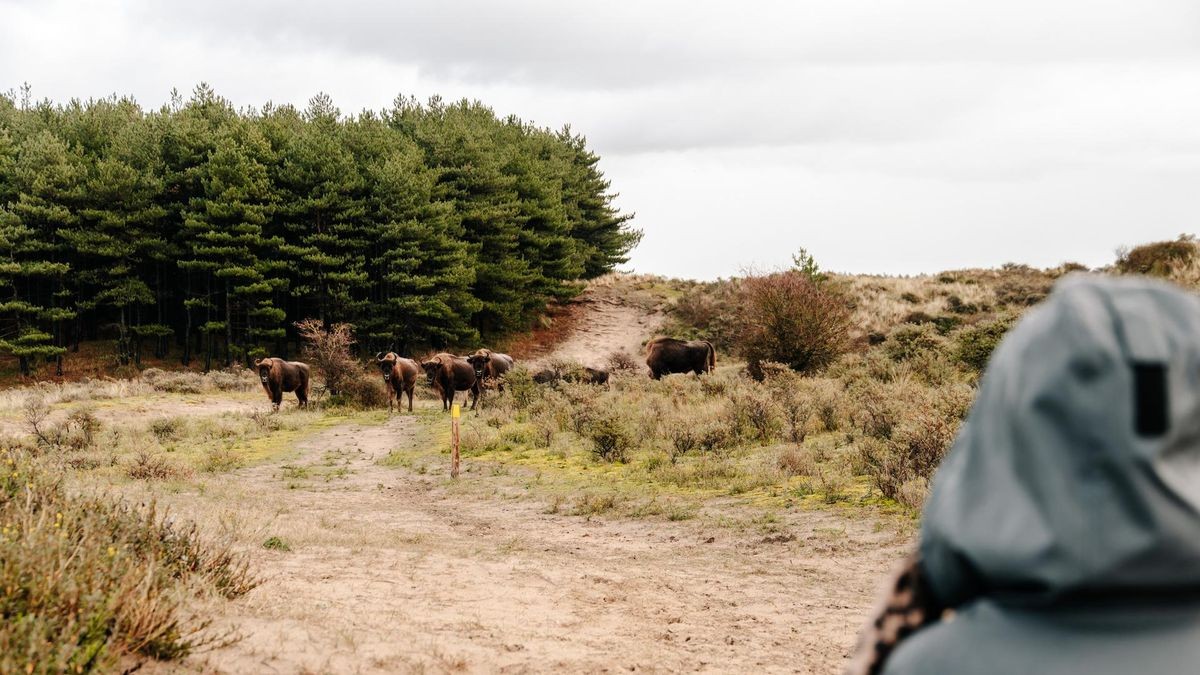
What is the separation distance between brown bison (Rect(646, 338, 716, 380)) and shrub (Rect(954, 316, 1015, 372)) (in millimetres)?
9230

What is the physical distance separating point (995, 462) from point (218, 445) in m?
22.8

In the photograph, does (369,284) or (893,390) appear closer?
(893,390)

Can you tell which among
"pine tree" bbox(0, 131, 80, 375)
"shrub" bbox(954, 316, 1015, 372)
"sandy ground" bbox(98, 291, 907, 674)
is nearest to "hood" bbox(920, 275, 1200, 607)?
"sandy ground" bbox(98, 291, 907, 674)

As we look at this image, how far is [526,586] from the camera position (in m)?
8.74

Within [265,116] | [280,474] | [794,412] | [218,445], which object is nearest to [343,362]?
[218,445]

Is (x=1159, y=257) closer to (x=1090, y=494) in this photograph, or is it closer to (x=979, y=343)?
(x=979, y=343)

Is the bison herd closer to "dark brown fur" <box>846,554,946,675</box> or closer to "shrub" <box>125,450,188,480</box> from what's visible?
"shrub" <box>125,450,188,480</box>

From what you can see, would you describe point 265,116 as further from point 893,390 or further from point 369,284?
point 893,390

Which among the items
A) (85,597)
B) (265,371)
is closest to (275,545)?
(85,597)

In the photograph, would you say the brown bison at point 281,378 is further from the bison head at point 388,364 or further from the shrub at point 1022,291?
the shrub at point 1022,291

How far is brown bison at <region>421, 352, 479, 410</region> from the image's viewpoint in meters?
29.5

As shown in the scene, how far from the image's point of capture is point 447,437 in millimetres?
22094

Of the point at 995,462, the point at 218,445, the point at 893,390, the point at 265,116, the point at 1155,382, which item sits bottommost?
the point at 218,445

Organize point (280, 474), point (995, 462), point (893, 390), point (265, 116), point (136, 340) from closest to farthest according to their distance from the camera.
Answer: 1. point (995, 462)
2. point (280, 474)
3. point (893, 390)
4. point (136, 340)
5. point (265, 116)
